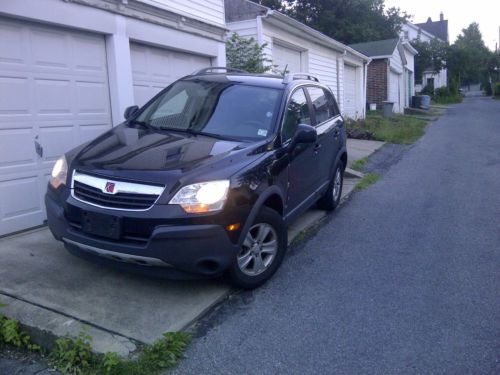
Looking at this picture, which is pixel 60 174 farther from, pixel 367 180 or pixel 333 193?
pixel 367 180

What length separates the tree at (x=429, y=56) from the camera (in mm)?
46969

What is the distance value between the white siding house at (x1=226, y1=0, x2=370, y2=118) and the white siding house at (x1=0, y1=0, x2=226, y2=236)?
4.24 metres

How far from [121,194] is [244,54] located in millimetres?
8064

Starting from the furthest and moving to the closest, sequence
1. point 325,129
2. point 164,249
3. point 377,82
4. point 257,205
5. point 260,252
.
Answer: point 377,82, point 325,129, point 260,252, point 257,205, point 164,249

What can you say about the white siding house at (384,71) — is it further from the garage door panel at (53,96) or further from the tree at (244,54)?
the garage door panel at (53,96)

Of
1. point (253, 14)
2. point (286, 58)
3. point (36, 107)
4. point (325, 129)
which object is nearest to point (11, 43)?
point (36, 107)

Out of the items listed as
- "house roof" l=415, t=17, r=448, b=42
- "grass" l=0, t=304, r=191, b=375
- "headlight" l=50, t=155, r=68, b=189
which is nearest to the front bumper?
"headlight" l=50, t=155, r=68, b=189

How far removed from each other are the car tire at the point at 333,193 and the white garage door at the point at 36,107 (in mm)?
3284

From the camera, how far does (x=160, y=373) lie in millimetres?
3297

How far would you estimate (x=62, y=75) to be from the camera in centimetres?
623

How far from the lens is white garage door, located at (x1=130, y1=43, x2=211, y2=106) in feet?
25.1

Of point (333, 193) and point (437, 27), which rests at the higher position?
point (437, 27)

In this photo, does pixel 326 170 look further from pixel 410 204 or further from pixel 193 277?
pixel 193 277

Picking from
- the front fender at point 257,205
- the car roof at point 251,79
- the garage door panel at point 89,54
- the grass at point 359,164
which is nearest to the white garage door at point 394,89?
the grass at point 359,164
